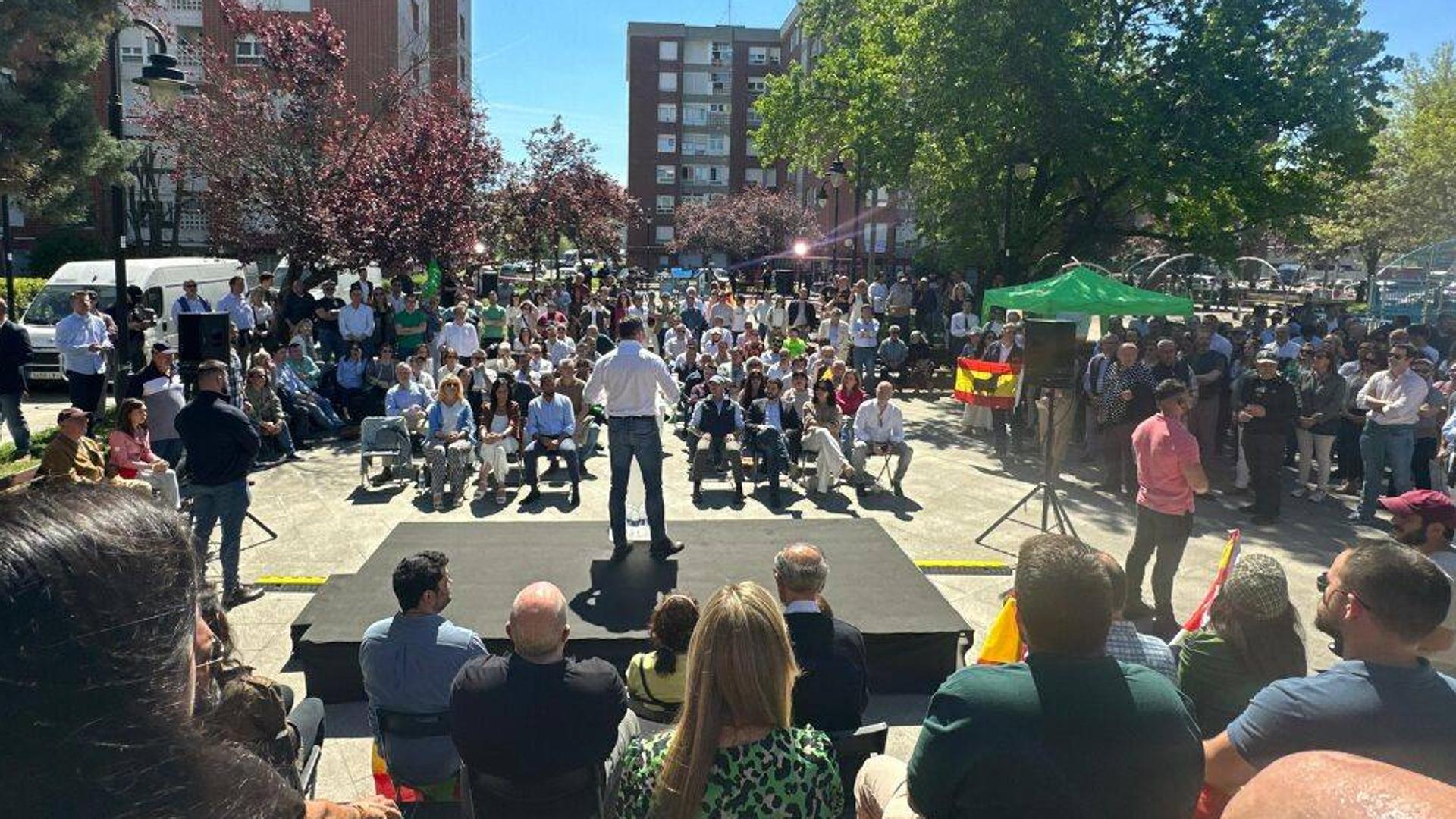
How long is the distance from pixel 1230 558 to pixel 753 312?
20.4 metres

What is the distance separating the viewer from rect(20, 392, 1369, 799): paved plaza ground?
643cm

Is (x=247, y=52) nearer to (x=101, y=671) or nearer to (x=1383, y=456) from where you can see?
(x=1383, y=456)

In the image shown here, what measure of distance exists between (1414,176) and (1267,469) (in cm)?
3354

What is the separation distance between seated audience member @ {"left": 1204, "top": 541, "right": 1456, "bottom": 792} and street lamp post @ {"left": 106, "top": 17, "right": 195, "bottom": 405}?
10537mm

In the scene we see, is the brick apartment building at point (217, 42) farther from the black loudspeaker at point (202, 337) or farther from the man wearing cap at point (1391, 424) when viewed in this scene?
the man wearing cap at point (1391, 424)

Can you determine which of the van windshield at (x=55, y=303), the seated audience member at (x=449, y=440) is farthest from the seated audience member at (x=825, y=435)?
the van windshield at (x=55, y=303)

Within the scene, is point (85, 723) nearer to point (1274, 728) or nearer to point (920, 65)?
point (1274, 728)

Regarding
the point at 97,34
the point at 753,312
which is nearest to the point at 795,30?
the point at 753,312

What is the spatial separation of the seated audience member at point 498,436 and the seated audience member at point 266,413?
8.45 feet

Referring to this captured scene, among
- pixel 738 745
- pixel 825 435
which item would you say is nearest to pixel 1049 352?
pixel 825 435

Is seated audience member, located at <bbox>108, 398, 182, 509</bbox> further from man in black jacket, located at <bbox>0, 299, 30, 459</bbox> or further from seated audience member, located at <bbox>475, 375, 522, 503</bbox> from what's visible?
man in black jacket, located at <bbox>0, 299, 30, 459</bbox>

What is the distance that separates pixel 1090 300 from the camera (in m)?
13.2

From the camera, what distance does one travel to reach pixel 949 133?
19.3 metres

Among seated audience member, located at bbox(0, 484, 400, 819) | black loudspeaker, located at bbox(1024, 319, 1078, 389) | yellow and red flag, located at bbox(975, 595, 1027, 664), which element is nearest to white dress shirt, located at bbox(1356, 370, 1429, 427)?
black loudspeaker, located at bbox(1024, 319, 1078, 389)
